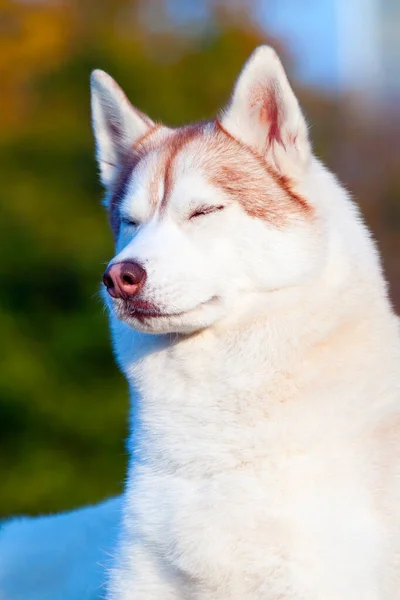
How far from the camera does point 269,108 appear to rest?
4.30 m

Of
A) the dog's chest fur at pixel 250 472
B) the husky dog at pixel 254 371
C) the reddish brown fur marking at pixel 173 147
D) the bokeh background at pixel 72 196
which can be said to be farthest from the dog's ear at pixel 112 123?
the bokeh background at pixel 72 196

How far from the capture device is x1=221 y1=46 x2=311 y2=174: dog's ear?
416cm

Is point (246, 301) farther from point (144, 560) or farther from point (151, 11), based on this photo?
point (151, 11)

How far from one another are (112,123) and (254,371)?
5.30ft

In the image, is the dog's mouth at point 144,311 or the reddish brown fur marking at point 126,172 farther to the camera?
the reddish brown fur marking at point 126,172

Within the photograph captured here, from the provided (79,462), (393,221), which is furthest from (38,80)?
(393,221)

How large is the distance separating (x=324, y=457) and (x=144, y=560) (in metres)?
0.83

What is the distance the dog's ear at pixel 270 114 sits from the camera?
4.16 meters

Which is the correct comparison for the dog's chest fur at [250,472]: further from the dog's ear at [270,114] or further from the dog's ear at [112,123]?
the dog's ear at [112,123]

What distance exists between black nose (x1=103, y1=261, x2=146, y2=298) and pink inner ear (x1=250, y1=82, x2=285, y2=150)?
862mm

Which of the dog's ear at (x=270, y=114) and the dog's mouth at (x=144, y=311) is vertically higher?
the dog's ear at (x=270, y=114)

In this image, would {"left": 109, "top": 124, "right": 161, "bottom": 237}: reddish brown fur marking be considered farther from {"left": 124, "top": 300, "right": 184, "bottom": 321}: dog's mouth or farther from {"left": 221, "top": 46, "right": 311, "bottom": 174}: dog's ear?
{"left": 124, "top": 300, "right": 184, "bottom": 321}: dog's mouth

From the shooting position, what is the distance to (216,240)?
13.4 ft

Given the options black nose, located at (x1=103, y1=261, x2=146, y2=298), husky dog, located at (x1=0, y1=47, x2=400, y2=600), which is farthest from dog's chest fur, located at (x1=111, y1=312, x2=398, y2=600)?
black nose, located at (x1=103, y1=261, x2=146, y2=298)
